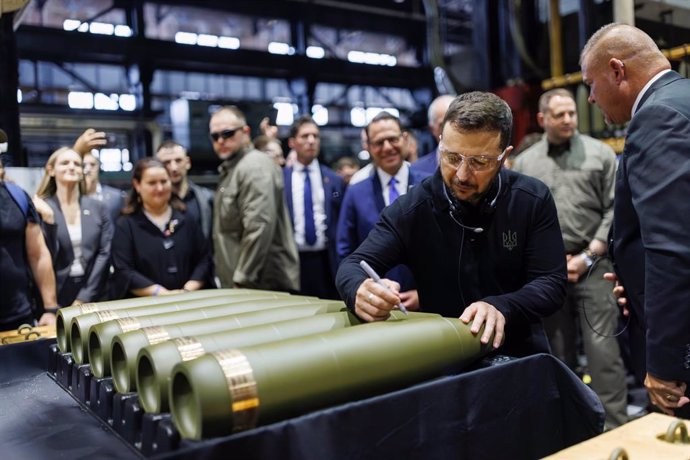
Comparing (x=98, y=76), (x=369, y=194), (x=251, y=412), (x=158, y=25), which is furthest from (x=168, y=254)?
(x=158, y=25)

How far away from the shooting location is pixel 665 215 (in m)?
1.42

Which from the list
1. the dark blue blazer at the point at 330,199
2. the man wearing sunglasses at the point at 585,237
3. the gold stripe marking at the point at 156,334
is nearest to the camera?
the gold stripe marking at the point at 156,334

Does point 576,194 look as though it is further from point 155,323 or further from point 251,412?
point 251,412

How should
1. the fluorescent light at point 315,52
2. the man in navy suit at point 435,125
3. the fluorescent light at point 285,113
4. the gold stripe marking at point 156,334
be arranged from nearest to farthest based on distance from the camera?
the gold stripe marking at point 156,334 < the man in navy suit at point 435,125 < the fluorescent light at point 285,113 < the fluorescent light at point 315,52

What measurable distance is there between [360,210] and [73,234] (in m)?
1.64

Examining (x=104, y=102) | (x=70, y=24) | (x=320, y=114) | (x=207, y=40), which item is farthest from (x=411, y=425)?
(x=320, y=114)

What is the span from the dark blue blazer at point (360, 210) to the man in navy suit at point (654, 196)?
57.3 inches

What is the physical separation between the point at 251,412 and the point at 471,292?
0.86 meters

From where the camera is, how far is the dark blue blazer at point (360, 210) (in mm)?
3072

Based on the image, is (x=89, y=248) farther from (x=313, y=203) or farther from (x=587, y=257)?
(x=587, y=257)

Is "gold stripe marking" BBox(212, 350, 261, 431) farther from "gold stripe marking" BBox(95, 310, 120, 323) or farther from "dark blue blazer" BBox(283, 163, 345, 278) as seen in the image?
"dark blue blazer" BBox(283, 163, 345, 278)

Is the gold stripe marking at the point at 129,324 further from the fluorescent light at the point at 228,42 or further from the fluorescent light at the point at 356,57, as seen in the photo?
the fluorescent light at the point at 356,57

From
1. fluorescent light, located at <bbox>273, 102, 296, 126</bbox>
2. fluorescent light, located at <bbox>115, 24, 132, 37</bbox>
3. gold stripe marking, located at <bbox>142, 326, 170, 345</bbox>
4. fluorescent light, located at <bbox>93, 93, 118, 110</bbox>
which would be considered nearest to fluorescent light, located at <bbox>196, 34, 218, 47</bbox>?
fluorescent light, located at <bbox>115, 24, 132, 37</bbox>

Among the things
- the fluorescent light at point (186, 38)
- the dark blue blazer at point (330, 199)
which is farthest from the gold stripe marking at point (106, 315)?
the fluorescent light at point (186, 38)
